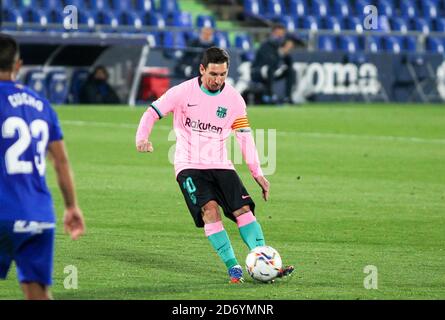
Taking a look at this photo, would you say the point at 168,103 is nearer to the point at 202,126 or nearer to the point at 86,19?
the point at 202,126

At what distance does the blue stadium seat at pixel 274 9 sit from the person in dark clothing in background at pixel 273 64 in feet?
20.4

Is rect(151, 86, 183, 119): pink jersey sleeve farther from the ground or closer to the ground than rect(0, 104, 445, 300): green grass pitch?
farther from the ground

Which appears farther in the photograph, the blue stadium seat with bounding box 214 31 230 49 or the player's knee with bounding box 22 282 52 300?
the blue stadium seat with bounding box 214 31 230 49

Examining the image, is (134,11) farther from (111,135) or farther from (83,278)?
(83,278)

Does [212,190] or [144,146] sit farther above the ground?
[144,146]

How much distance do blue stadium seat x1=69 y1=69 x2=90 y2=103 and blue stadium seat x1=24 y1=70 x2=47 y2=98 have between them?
1109mm

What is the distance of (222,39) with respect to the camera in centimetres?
3578

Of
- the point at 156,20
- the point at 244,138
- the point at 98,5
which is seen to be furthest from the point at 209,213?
Result: the point at 156,20

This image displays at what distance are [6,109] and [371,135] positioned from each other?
18407mm

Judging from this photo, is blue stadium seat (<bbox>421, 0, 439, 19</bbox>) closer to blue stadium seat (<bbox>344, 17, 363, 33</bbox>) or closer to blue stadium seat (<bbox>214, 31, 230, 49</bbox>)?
blue stadium seat (<bbox>344, 17, 363, 33</bbox>)

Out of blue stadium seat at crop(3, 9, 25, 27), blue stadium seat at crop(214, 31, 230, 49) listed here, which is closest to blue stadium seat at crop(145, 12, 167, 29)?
blue stadium seat at crop(214, 31, 230, 49)

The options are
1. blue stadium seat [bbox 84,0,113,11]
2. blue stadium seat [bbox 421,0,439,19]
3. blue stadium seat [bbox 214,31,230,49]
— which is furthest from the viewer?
blue stadium seat [bbox 421,0,439,19]

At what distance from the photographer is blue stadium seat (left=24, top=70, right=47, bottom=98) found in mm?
30014

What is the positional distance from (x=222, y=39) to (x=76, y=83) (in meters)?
6.04
